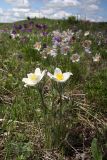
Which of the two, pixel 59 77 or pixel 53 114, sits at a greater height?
pixel 59 77

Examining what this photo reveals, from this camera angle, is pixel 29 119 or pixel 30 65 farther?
pixel 30 65

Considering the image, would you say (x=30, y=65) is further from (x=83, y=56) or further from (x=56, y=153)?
(x=56, y=153)

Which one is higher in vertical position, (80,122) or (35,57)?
(35,57)

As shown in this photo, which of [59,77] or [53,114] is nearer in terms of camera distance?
[59,77]

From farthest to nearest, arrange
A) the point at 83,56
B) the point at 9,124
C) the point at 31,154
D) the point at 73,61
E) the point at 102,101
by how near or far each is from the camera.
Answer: the point at 83,56, the point at 73,61, the point at 102,101, the point at 9,124, the point at 31,154

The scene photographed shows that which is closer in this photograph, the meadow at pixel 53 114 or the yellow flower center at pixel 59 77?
the yellow flower center at pixel 59 77

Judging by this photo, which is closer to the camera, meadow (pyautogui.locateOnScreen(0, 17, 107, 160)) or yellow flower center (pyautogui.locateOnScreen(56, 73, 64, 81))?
yellow flower center (pyautogui.locateOnScreen(56, 73, 64, 81))

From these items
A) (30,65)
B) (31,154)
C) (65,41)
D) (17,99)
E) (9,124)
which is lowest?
(31,154)

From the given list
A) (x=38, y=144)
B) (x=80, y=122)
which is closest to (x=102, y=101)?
(x=80, y=122)

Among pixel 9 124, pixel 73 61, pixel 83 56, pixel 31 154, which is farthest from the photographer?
pixel 83 56
